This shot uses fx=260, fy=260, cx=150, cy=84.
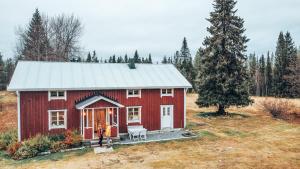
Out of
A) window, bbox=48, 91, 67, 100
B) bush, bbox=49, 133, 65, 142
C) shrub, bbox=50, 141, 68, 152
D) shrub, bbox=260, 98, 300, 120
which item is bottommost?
shrub, bbox=50, 141, 68, 152

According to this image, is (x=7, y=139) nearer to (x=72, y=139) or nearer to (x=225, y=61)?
(x=72, y=139)

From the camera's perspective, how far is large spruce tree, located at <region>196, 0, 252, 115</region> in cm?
3158

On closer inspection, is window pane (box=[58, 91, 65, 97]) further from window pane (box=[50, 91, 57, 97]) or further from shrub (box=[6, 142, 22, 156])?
shrub (box=[6, 142, 22, 156])

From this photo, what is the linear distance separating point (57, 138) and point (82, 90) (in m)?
4.40

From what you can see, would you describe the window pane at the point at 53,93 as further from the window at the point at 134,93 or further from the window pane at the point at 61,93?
the window at the point at 134,93

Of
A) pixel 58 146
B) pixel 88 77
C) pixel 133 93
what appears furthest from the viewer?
pixel 133 93

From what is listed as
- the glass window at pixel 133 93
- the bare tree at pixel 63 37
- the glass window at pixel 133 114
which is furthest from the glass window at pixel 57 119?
the bare tree at pixel 63 37

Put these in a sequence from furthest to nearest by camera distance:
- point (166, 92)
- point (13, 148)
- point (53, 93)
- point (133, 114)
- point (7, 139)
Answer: point (166, 92) < point (133, 114) < point (53, 93) < point (7, 139) < point (13, 148)

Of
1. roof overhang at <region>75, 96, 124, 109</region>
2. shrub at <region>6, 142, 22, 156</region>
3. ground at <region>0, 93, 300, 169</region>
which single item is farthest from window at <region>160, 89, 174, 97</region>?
shrub at <region>6, 142, 22, 156</region>

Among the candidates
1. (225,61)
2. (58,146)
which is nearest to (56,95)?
(58,146)

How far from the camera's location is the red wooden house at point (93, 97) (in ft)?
68.4

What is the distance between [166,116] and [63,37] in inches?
1113

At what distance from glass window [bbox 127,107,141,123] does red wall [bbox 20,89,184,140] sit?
16.7 inches

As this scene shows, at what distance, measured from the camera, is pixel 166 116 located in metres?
25.5
